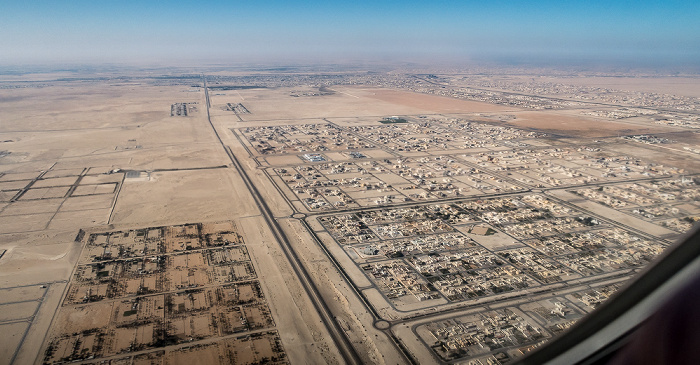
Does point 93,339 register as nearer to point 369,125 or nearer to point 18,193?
point 18,193

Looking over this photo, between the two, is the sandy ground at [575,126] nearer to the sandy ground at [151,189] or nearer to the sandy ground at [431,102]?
the sandy ground at [151,189]

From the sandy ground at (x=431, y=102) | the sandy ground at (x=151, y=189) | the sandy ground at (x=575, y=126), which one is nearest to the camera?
the sandy ground at (x=151, y=189)

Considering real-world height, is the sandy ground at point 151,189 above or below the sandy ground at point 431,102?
below

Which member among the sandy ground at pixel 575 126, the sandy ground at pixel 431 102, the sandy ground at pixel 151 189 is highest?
the sandy ground at pixel 431 102

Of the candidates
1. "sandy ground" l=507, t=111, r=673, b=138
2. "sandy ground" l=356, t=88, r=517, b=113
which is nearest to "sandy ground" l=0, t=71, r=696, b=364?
"sandy ground" l=507, t=111, r=673, b=138

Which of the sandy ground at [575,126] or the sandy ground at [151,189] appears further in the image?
the sandy ground at [575,126]

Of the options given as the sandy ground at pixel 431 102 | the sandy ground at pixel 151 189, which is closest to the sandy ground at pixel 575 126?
the sandy ground at pixel 151 189

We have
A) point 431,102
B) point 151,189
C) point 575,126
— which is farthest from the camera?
point 431,102

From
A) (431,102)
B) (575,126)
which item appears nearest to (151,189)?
(575,126)

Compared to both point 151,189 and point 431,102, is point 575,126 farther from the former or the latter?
point 151,189

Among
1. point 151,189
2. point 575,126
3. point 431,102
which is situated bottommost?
point 151,189

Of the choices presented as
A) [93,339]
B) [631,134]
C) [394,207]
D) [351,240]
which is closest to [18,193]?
[93,339]
